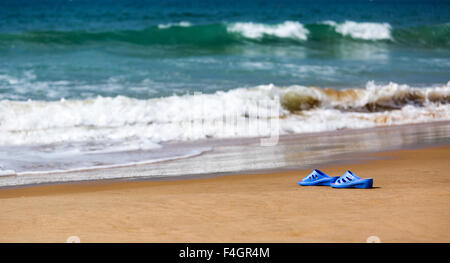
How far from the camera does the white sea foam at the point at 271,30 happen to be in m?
27.1

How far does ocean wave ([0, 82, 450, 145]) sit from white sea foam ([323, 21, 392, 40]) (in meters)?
14.3

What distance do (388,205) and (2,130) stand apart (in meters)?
7.86

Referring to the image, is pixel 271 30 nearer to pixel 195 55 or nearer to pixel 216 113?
pixel 195 55

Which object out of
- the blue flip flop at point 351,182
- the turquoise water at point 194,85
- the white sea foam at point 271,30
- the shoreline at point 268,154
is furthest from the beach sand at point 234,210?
the white sea foam at point 271,30

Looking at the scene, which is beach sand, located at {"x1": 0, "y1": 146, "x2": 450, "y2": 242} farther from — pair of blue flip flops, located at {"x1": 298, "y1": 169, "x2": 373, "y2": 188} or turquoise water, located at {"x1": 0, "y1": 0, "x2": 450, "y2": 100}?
turquoise water, located at {"x1": 0, "y1": 0, "x2": 450, "y2": 100}

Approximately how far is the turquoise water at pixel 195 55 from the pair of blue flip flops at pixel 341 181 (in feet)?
26.4

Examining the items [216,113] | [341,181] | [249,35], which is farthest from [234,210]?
[249,35]

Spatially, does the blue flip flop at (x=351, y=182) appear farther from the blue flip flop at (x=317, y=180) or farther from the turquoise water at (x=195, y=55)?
the turquoise water at (x=195, y=55)

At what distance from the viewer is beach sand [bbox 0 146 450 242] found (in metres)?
4.38

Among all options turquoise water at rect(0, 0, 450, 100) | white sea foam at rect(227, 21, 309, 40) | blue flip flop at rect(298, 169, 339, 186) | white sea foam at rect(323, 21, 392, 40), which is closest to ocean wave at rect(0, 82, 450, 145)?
turquoise water at rect(0, 0, 450, 100)

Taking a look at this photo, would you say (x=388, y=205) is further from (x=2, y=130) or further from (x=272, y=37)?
(x=272, y=37)

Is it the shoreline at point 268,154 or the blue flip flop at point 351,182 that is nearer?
the blue flip flop at point 351,182

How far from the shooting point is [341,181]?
19.6 feet
